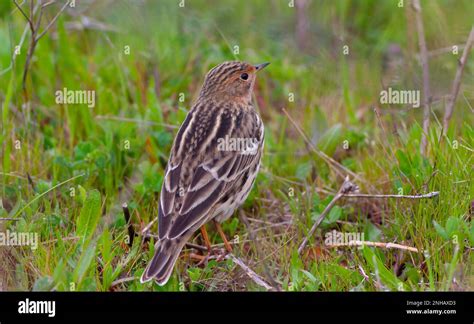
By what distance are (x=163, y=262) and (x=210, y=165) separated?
1019 millimetres

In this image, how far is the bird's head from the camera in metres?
7.30

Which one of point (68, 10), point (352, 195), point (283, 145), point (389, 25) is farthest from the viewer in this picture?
point (389, 25)

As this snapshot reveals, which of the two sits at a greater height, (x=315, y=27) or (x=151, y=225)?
(x=315, y=27)

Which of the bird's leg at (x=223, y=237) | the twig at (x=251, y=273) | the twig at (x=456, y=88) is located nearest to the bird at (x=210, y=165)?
the bird's leg at (x=223, y=237)

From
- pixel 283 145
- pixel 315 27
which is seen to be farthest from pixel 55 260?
pixel 315 27

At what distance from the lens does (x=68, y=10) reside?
988 centimetres

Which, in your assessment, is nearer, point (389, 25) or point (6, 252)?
point (6, 252)

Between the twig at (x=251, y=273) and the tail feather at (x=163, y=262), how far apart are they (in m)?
0.47

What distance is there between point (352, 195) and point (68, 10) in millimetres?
4854

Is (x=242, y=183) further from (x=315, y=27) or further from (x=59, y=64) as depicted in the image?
(x=315, y=27)

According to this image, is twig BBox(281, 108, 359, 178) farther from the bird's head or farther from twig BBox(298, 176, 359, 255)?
twig BBox(298, 176, 359, 255)

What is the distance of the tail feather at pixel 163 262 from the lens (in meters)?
5.76
